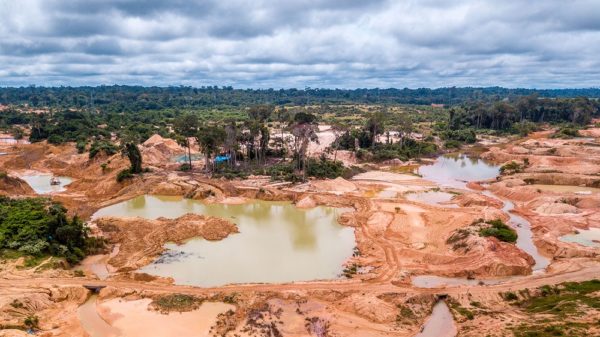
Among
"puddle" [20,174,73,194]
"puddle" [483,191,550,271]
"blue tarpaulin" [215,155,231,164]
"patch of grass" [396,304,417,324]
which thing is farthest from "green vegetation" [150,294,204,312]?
"blue tarpaulin" [215,155,231,164]

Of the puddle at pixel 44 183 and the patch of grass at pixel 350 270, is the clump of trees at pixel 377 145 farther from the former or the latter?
the patch of grass at pixel 350 270

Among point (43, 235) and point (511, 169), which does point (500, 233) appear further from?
point (43, 235)

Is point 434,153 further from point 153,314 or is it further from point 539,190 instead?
point 153,314

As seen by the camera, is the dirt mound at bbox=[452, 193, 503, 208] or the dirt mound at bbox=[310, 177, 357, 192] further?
the dirt mound at bbox=[310, 177, 357, 192]

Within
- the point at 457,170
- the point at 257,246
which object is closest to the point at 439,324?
the point at 257,246

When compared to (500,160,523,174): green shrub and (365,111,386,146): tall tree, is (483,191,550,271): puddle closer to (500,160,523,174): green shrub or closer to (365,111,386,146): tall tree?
→ (500,160,523,174): green shrub

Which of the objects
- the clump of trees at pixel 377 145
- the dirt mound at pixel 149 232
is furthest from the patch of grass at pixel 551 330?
the clump of trees at pixel 377 145
